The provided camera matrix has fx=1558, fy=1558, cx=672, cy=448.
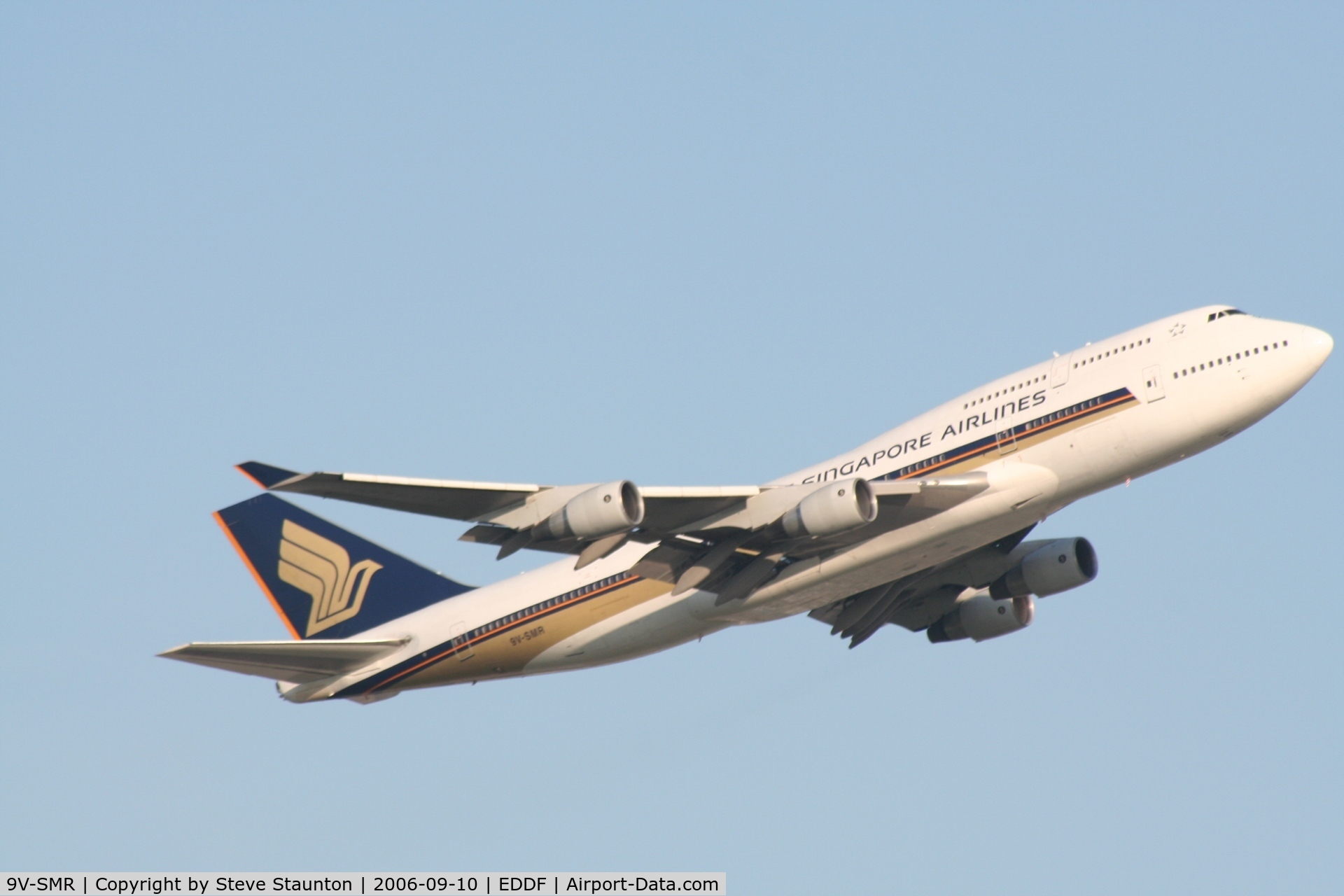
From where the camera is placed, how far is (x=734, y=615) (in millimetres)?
36844

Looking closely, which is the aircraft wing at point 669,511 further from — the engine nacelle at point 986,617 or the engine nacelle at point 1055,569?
the engine nacelle at point 986,617

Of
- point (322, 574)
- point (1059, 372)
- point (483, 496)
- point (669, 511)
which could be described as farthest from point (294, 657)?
point (1059, 372)

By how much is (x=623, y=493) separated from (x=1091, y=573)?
48.3ft

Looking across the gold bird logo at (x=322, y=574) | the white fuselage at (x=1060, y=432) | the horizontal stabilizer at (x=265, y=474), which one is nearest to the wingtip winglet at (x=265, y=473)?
the horizontal stabilizer at (x=265, y=474)

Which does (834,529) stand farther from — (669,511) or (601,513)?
(601,513)

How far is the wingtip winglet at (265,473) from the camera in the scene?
28469mm

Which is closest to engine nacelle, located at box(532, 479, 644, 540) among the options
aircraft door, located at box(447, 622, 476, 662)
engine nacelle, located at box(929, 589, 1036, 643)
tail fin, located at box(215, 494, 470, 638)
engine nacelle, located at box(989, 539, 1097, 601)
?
aircraft door, located at box(447, 622, 476, 662)

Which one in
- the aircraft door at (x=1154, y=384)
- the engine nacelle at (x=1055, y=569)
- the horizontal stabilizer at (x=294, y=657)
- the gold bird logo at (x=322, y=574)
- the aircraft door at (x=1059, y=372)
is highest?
the aircraft door at (x=1059, y=372)

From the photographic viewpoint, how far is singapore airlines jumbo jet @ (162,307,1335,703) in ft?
106

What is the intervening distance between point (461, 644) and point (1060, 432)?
1571 centimetres

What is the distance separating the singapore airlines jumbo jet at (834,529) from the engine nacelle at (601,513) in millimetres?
40

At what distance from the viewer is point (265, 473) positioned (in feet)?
94.1

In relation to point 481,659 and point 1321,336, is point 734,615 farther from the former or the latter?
point 1321,336

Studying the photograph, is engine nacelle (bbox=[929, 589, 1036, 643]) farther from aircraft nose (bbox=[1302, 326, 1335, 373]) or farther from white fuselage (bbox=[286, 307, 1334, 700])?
aircraft nose (bbox=[1302, 326, 1335, 373])
